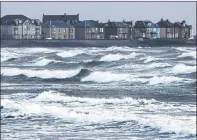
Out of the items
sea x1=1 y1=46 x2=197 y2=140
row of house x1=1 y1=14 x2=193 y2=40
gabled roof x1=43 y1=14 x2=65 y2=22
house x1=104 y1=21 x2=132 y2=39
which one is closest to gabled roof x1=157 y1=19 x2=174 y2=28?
row of house x1=1 y1=14 x2=193 y2=40

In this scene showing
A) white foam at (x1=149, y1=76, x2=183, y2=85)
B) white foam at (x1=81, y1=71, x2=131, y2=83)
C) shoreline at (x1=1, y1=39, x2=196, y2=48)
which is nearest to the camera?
white foam at (x1=149, y1=76, x2=183, y2=85)

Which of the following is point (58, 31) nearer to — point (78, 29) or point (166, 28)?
point (78, 29)

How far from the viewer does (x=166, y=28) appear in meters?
82.8

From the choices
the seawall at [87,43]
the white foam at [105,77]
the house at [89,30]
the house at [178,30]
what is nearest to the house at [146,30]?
the house at [178,30]

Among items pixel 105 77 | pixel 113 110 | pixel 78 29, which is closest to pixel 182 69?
pixel 105 77

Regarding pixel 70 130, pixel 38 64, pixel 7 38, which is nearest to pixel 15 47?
pixel 7 38

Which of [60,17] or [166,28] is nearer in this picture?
[60,17]

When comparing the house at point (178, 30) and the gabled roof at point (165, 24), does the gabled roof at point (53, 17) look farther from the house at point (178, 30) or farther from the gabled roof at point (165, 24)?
the house at point (178, 30)

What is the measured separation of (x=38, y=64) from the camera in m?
39.9

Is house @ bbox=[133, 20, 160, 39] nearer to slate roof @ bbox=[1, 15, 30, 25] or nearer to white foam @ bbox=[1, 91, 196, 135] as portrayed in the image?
slate roof @ bbox=[1, 15, 30, 25]

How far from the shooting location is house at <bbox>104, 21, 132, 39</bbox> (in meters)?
78.4

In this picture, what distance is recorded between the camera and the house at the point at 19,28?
76750 mm

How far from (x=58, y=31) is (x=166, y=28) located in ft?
44.6

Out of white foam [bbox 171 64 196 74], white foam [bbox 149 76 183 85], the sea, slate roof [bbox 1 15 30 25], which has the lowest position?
the sea
